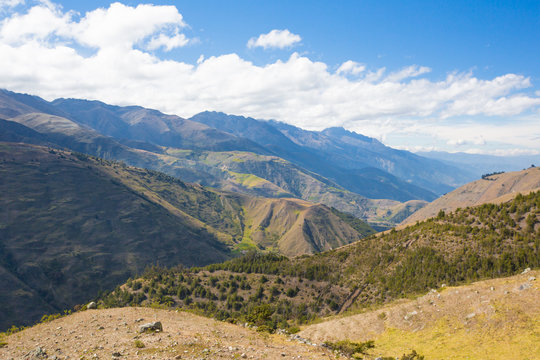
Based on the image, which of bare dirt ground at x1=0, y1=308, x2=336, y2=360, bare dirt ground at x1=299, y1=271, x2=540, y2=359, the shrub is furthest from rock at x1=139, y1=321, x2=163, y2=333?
bare dirt ground at x1=299, y1=271, x2=540, y2=359

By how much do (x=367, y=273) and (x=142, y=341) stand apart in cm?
9221

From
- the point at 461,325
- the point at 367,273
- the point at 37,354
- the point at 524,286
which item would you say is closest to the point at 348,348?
the point at 461,325

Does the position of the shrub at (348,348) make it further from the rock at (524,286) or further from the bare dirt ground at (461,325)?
the rock at (524,286)

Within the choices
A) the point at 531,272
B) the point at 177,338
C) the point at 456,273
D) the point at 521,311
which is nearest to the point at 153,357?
the point at 177,338

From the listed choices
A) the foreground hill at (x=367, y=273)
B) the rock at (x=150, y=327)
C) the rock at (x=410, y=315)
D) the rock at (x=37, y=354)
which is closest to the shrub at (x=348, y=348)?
the rock at (x=410, y=315)

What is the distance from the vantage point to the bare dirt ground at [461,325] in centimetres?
3119

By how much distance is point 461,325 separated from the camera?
3688 cm

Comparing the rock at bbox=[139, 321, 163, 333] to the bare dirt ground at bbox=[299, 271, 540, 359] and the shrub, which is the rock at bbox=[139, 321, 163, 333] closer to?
the shrub

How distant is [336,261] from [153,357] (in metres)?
110

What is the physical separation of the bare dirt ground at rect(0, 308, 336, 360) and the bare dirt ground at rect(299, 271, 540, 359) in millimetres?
14399

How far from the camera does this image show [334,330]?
164ft

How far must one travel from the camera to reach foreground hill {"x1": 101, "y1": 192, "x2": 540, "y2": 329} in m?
78.6

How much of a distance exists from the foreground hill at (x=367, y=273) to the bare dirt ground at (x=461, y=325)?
1854 centimetres

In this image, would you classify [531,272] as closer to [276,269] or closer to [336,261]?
[336,261]
